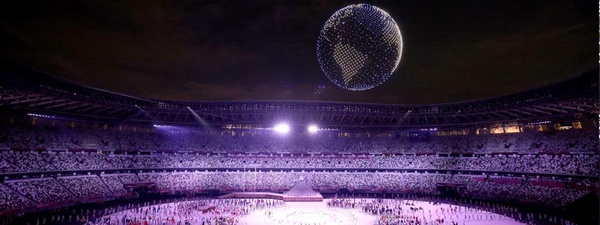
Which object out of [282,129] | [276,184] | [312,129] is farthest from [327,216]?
[312,129]

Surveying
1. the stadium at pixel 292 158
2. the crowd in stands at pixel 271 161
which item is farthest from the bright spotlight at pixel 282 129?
the crowd in stands at pixel 271 161

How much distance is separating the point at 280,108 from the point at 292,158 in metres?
14.7

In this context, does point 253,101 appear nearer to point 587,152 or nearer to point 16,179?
point 16,179

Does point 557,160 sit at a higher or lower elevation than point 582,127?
lower

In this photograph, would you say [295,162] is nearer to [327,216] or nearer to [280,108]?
[280,108]

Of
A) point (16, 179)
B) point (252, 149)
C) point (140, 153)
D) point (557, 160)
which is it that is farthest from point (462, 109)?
point (16, 179)

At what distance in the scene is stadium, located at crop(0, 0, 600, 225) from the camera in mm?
38375

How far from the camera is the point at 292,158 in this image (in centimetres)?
6656

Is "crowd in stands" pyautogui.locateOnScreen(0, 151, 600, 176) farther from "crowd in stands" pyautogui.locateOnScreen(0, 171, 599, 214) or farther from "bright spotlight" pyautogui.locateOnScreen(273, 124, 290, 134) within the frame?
"bright spotlight" pyautogui.locateOnScreen(273, 124, 290, 134)

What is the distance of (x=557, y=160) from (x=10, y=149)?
71002mm

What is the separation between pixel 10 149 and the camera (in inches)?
1668

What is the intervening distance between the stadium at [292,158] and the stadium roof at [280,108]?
20 cm

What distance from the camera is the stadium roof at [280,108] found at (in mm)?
33156

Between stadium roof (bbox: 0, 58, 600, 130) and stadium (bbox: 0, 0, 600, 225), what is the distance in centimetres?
20
